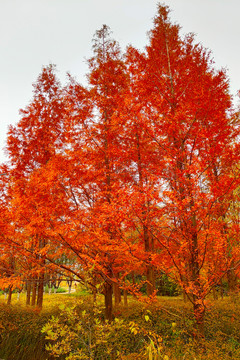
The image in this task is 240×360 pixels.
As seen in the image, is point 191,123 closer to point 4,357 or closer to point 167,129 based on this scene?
point 167,129

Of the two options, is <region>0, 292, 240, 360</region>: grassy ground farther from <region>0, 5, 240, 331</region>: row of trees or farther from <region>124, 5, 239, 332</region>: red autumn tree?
<region>124, 5, 239, 332</region>: red autumn tree

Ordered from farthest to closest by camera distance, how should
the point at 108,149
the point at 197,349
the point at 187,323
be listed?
the point at 108,149 < the point at 187,323 < the point at 197,349

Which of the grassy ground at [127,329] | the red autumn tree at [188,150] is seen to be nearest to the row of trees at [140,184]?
the red autumn tree at [188,150]

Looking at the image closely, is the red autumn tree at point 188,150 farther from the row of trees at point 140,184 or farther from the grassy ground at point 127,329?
the grassy ground at point 127,329

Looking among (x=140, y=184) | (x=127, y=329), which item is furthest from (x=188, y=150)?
(x=127, y=329)

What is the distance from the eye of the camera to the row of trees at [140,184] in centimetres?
482

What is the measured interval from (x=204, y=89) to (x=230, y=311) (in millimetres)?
8406

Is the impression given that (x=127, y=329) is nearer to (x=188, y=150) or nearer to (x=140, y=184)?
(x=140, y=184)

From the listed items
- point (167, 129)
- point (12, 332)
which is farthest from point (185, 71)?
point (12, 332)

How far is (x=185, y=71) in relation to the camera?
6.21 meters

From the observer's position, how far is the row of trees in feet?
15.8

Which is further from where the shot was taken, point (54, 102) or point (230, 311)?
point (54, 102)

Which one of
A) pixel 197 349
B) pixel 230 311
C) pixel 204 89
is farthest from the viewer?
pixel 230 311

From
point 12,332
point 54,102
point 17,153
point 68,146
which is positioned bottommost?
point 12,332
